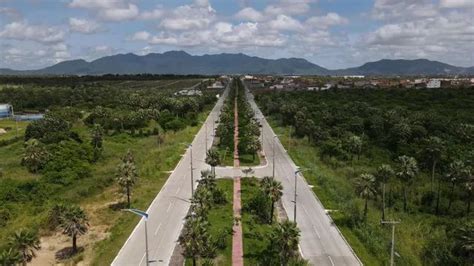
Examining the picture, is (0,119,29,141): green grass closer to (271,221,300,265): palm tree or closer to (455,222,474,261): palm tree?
(271,221,300,265): palm tree

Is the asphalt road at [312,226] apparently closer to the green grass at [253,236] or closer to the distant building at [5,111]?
the green grass at [253,236]

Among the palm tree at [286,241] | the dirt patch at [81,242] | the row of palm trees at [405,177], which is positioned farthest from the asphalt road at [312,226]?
the dirt patch at [81,242]

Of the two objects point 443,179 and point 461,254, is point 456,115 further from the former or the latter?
point 461,254

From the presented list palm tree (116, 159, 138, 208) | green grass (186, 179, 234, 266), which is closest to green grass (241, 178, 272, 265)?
green grass (186, 179, 234, 266)

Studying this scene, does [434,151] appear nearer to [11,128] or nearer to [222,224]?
[222,224]

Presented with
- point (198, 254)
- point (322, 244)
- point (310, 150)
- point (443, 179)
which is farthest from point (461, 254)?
point (310, 150)

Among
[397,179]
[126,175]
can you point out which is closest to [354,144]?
[397,179]
